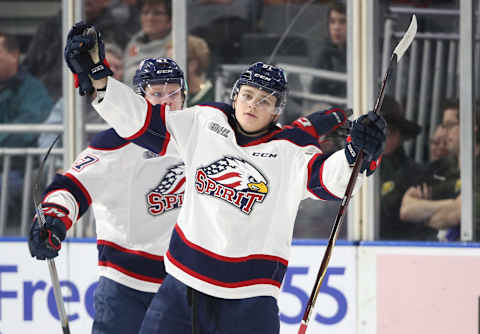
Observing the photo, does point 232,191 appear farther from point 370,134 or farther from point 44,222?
point 44,222

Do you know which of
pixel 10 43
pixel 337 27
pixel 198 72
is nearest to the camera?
pixel 337 27

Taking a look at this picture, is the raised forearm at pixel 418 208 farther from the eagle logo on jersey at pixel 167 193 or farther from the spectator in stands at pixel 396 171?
the eagle logo on jersey at pixel 167 193

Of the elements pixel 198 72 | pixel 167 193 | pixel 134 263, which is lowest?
pixel 134 263

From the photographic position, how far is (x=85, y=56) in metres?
2.25

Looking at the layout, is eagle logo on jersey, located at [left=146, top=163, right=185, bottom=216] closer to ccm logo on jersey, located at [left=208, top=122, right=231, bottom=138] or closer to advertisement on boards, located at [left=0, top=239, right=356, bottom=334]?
ccm logo on jersey, located at [left=208, top=122, right=231, bottom=138]

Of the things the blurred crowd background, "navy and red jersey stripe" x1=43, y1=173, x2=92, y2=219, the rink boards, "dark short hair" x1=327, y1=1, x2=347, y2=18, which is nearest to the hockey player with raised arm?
"navy and red jersey stripe" x1=43, y1=173, x2=92, y2=219

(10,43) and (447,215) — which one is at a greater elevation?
(10,43)

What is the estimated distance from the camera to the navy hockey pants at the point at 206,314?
2338 millimetres

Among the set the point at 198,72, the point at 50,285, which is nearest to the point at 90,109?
the point at 198,72

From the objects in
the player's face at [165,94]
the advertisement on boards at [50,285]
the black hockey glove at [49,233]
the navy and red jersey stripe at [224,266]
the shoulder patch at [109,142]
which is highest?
the player's face at [165,94]

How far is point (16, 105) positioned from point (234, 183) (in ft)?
8.00

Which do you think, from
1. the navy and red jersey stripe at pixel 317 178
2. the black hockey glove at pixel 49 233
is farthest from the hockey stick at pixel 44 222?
the navy and red jersey stripe at pixel 317 178

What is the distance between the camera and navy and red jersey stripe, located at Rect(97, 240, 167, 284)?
2.87 m

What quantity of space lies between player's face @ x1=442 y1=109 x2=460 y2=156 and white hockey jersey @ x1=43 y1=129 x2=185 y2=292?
151 cm
